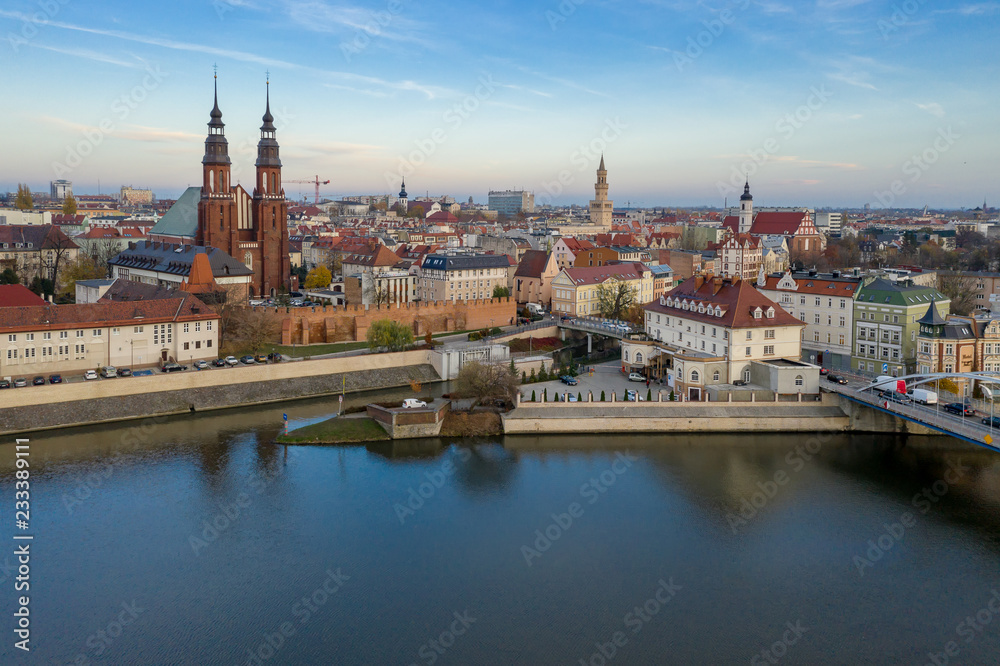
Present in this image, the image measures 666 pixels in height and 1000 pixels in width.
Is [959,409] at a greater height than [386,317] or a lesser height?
lesser

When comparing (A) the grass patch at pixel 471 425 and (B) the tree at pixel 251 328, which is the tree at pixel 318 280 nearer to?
(B) the tree at pixel 251 328

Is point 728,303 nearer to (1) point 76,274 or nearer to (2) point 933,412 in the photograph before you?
(2) point 933,412

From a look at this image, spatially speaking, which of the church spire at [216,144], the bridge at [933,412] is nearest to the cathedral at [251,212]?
the church spire at [216,144]

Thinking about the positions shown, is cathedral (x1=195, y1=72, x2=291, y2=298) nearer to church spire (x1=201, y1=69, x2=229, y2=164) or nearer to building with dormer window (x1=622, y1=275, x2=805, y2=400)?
church spire (x1=201, y1=69, x2=229, y2=164)

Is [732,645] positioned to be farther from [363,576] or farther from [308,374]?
[308,374]

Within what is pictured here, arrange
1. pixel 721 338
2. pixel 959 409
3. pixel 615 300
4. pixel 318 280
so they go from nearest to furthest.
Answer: pixel 959 409
pixel 721 338
pixel 615 300
pixel 318 280

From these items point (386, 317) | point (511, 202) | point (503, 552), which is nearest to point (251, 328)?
point (386, 317)

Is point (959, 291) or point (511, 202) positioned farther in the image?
point (511, 202)
